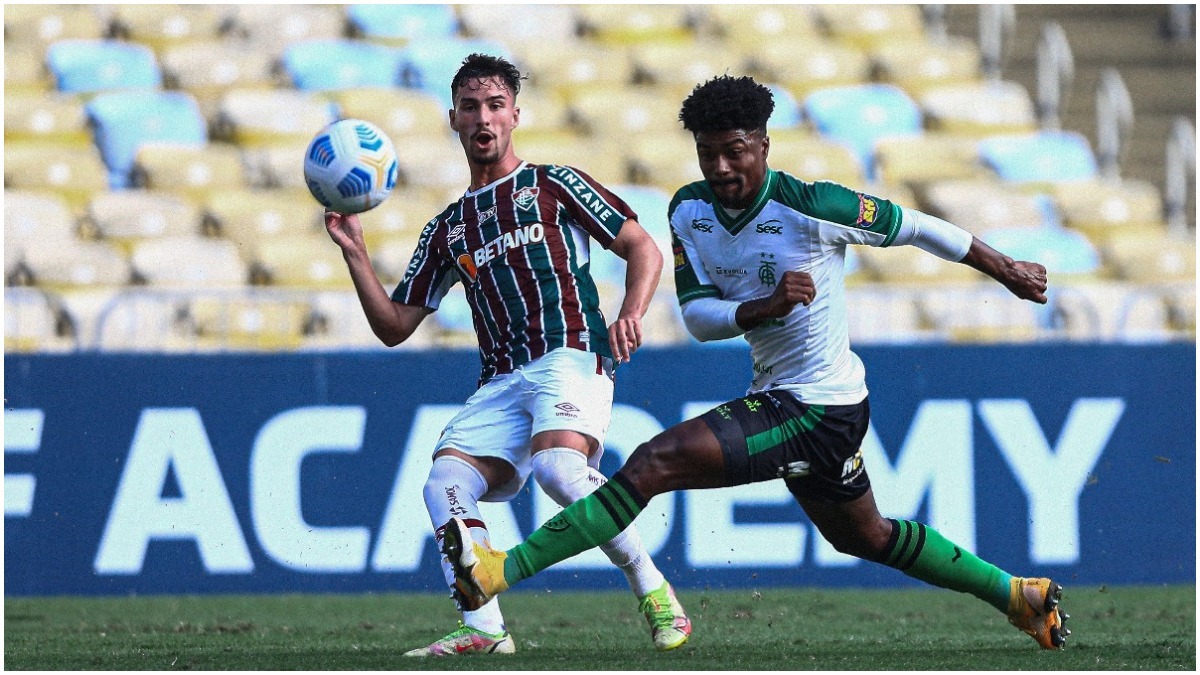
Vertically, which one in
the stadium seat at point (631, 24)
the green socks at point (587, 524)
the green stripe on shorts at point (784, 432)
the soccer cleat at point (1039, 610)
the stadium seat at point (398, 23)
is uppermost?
the stadium seat at point (631, 24)

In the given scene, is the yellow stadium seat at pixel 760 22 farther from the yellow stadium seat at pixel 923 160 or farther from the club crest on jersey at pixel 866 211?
the club crest on jersey at pixel 866 211

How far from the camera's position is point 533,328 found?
6.20 metres

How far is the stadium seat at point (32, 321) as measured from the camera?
1029cm

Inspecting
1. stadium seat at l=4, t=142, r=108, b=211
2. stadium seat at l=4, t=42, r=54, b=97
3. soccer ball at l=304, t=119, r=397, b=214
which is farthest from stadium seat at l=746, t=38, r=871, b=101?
soccer ball at l=304, t=119, r=397, b=214

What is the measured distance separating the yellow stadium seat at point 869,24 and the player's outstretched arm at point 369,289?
10.2 meters

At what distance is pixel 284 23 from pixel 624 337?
34.1 feet

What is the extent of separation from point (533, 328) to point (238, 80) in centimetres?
919

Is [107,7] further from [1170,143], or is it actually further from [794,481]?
[794,481]

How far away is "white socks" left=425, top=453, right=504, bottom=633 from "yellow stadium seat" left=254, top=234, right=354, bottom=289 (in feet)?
19.8

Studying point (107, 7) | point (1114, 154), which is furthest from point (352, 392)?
point (1114, 154)

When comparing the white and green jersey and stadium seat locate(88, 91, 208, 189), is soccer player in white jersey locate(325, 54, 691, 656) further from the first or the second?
stadium seat locate(88, 91, 208, 189)

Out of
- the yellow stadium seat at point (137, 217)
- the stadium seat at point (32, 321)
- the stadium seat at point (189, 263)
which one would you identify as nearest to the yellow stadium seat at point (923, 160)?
the stadium seat at point (189, 263)

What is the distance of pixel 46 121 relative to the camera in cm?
1381

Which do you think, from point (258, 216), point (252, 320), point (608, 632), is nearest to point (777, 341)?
point (608, 632)
